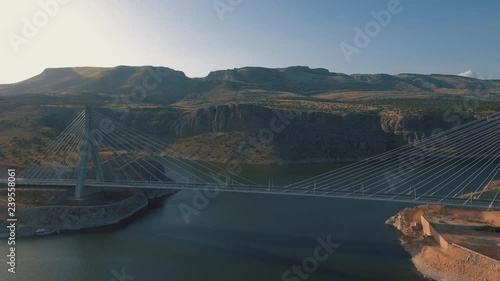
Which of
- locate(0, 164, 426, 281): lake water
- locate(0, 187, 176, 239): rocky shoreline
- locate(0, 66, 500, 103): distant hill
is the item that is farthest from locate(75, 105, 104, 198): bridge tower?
locate(0, 66, 500, 103): distant hill

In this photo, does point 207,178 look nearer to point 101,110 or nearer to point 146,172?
point 146,172

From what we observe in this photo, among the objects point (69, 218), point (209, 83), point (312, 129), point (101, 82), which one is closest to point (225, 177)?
point (69, 218)

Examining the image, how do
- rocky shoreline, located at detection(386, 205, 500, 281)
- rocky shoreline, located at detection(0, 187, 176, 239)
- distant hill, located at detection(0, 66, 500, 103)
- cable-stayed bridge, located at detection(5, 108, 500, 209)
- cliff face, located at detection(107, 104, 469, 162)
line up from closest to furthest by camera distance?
rocky shoreline, located at detection(386, 205, 500, 281) → cable-stayed bridge, located at detection(5, 108, 500, 209) → rocky shoreline, located at detection(0, 187, 176, 239) → cliff face, located at detection(107, 104, 469, 162) → distant hill, located at detection(0, 66, 500, 103)

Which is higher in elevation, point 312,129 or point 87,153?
point 312,129

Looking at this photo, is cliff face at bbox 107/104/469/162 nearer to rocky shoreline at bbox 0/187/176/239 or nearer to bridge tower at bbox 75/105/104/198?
bridge tower at bbox 75/105/104/198

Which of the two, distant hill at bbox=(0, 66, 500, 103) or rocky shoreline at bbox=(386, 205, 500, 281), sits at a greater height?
distant hill at bbox=(0, 66, 500, 103)

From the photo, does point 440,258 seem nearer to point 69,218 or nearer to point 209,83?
point 69,218

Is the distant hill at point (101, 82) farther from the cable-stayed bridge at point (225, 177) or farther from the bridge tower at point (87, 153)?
the bridge tower at point (87, 153)
